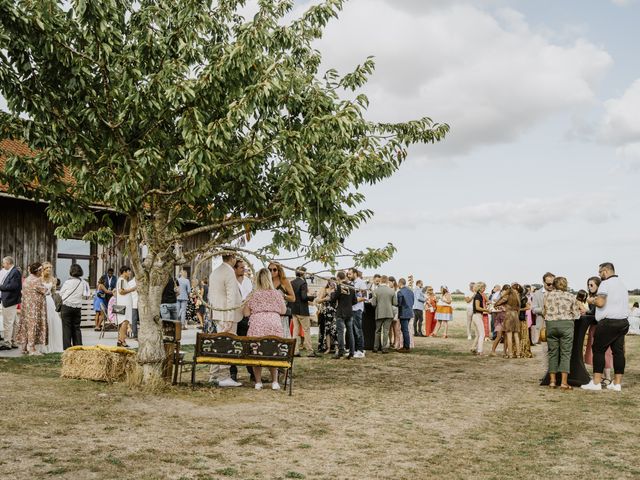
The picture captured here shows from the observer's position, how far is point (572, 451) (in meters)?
7.46

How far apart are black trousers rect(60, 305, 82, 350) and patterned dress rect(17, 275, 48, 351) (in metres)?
0.57

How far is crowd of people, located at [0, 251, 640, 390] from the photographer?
11289mm

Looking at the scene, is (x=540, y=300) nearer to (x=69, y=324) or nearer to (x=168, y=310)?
(x=168, y=310)

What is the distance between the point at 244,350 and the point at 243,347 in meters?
0.05

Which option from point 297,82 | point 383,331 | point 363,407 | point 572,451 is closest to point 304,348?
point 383,331

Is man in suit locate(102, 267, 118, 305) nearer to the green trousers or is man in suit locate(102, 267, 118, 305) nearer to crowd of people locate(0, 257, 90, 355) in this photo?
crowd of people locate(0, 257, 90, 355)

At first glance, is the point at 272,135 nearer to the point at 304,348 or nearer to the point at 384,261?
the point at 384,261

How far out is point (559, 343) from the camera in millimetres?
12156

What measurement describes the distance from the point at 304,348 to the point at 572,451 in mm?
11221

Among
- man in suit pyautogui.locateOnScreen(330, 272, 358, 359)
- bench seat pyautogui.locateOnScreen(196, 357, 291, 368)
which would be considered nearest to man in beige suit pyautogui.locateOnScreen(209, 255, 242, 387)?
bench seat pyautogui.locateOnScreen(196, 357, 291, 368)

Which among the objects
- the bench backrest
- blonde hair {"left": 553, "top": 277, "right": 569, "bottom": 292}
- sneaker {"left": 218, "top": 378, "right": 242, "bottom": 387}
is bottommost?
sneaker {"left": 218, "top": 378, "right": 242, "bottom": 387}

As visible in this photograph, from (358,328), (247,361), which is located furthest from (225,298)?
(358,328)

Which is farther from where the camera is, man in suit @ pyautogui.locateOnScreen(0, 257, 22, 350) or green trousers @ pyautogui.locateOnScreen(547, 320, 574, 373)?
man in suit @ pyautogui.locateOnScreen(0, 257, 22, 350)

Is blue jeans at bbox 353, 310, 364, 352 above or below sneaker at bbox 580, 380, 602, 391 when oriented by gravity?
above
